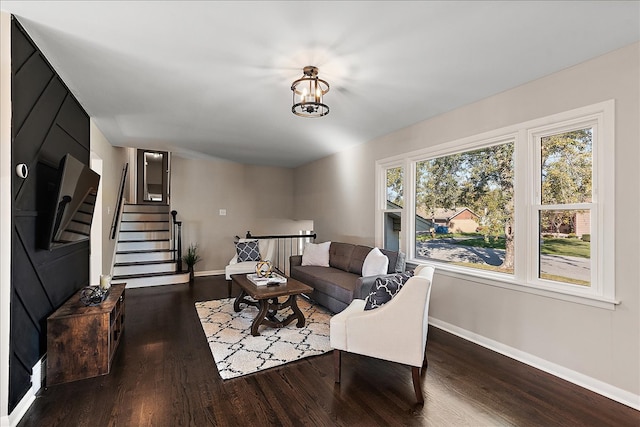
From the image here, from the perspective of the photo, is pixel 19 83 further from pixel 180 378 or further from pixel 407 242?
pixel 407 242

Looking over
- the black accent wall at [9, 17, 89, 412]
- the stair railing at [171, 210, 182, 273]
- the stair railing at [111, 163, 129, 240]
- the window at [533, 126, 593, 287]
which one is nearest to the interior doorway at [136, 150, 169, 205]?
the stair railing at [111, 163, 129, 240]

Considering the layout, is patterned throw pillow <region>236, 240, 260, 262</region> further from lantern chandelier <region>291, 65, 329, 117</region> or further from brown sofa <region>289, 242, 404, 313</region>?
lantern chandelier <region>291, 65, 329, 117</region>

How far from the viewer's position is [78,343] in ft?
7.86

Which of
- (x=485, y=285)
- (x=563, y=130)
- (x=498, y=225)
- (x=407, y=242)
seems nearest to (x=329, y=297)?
(x=407, y=242)

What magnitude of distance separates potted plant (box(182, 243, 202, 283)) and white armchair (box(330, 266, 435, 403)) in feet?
14.9

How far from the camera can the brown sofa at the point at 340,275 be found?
140 inches

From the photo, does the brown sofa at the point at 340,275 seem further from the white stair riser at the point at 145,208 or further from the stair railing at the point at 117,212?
the white stair riser at the point at 145,208

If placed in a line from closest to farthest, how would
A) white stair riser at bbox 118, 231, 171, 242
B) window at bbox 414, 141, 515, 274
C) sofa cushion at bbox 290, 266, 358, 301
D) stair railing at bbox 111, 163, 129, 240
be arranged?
window at bbox 414, 141, 515, 274
sofa cushion at bbox 290, 266, 358, 301
stair railing at bbox 111, 163, 129, 240
white stair riser at bbox 118, 231, 171, 242

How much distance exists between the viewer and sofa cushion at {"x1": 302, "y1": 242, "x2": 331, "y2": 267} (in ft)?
16.2

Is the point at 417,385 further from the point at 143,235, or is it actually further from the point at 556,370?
the point at 143,235

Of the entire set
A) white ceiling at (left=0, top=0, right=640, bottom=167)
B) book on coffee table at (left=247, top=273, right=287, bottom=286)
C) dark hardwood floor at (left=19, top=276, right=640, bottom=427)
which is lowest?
dark hardwood floor at (left=19, top=276, right=640, bottom=427)

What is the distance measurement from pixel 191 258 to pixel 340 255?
3.23m

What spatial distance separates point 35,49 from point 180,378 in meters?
2.74

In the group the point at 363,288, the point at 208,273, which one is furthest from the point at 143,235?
the point at 363,288
